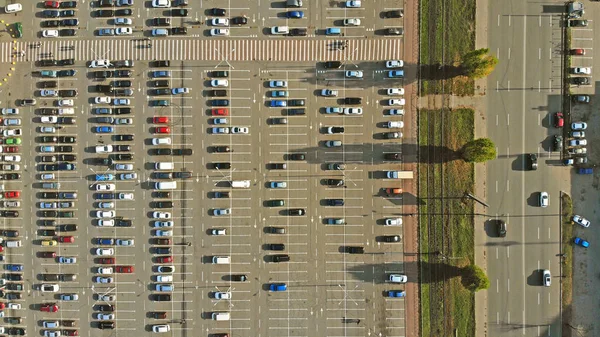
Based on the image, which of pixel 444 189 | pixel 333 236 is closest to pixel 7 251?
pixel 333 236

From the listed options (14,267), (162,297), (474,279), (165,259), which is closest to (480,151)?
(474,279)

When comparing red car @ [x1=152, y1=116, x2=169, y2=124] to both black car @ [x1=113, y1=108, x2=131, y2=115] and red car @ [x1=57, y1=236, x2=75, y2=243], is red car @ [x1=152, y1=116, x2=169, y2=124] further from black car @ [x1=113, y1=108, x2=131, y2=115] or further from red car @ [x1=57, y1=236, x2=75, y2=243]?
red car @ [x1=57, y1=236, x2=75, y2=243]

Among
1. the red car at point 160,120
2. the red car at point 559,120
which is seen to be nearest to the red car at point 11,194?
the red car at point 160,120

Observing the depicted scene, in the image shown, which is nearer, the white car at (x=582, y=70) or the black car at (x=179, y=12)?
the white car at (x=582, y=70)

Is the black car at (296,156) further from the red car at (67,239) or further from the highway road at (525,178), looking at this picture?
the red car at (67,239)

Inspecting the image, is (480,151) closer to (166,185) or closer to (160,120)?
(166,185)

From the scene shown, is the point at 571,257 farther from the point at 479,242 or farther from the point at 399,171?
the point at 399,171

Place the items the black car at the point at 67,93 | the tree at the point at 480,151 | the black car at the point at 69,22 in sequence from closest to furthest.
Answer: the tree at the point at 480,151
the black car at the point at 67,93
the black car at the point at 69,22

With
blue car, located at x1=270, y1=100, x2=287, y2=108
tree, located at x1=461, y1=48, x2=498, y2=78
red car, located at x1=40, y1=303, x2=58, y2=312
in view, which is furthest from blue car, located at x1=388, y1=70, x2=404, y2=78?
red car, located at x1=40, y1=303, x2=58, y2=312
